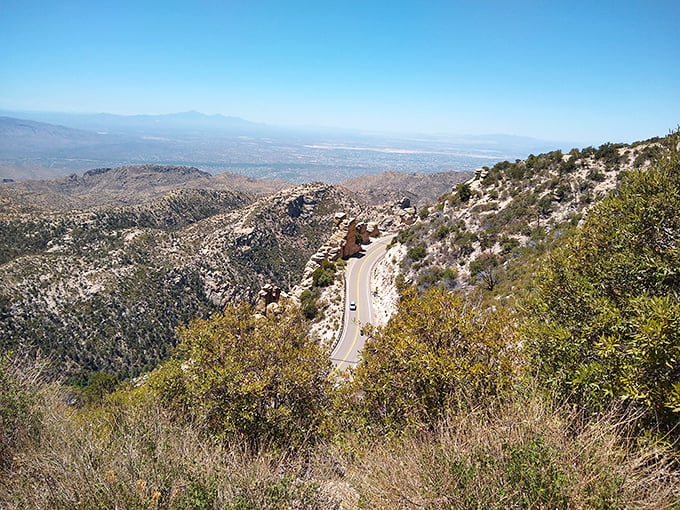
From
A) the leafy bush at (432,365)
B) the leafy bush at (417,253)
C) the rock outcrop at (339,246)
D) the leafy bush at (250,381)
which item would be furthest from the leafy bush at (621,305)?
the rock outcrop at (339,246)

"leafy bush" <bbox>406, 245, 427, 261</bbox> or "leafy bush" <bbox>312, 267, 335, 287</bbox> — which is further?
"leafy bush" <bbox>312, 267, 335, 287</bbox>

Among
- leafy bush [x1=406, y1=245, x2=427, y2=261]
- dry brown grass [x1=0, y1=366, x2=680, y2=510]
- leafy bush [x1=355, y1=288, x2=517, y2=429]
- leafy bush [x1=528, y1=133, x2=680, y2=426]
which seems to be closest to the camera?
dry brown grass [x1=0, y1=366, x2=680, y2=510]

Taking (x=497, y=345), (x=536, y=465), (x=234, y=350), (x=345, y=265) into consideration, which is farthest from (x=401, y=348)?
(x=345, y=265)

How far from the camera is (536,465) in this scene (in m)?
5.67

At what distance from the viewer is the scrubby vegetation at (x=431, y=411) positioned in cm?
620

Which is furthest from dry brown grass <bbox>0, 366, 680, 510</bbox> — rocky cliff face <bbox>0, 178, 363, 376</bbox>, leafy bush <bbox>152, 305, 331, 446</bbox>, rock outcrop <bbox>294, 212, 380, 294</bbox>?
rocky cliff face <bbox>0, 178, 363, 376</bbox>

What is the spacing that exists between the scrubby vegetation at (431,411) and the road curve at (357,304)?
319 inches

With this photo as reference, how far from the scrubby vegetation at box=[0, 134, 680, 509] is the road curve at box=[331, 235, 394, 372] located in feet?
26.6

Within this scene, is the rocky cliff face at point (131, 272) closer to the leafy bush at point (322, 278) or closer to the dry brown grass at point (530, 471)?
the leafy bush at point (322, 278)

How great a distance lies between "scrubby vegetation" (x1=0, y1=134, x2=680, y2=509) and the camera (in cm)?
620

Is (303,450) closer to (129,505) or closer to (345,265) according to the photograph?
(129,505)

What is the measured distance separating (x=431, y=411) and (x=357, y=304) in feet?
Result: 78.1

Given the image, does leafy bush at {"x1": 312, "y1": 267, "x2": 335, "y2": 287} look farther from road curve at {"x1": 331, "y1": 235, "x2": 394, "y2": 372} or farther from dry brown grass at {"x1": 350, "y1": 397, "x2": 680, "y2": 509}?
dry brown grass at {"x1": 350, "y1": 397, "x2": 680, "y2": 509}

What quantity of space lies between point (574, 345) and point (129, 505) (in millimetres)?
9848
